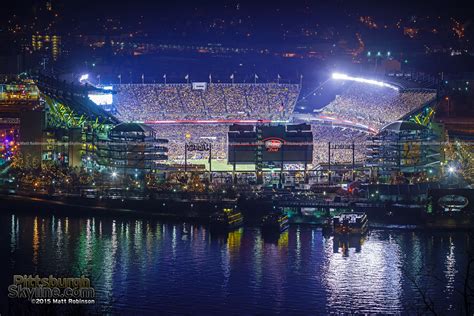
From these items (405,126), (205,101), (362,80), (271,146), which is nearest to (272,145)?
(271,146)

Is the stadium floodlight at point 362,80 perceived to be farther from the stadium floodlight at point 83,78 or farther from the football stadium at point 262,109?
the stadium floodlight at point 83,78

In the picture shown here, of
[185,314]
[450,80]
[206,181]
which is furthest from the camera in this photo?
[450,80]

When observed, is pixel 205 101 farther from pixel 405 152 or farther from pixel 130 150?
pixel 405 152

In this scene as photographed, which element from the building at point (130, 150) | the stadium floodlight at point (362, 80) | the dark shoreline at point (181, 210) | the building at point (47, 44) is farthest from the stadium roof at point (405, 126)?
the building at point (47, 44)

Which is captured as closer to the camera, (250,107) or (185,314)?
(185,314)

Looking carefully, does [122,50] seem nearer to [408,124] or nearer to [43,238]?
[408,124]

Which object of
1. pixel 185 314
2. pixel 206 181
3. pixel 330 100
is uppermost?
pixel 330 100

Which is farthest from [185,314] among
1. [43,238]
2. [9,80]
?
[9,80]
